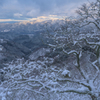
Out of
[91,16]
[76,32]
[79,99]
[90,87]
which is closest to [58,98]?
[79,99]

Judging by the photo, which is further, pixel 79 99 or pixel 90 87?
pixel 79 99

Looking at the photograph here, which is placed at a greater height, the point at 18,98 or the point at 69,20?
the point at 69,20

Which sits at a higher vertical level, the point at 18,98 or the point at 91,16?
the point at 91,16

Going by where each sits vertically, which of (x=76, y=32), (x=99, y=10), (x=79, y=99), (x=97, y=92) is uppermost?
(x=99, y=10)

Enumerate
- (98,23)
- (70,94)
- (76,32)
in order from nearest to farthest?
(98,23) → (76,32) → (70,94)

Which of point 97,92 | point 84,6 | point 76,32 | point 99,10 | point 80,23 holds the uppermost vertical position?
point 84,6

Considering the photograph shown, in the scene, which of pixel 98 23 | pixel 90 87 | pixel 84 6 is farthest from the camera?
pixel 84 6

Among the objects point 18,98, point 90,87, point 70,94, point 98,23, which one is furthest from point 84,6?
point 18,98

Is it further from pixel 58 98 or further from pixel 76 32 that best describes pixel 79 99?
pixel 76 32

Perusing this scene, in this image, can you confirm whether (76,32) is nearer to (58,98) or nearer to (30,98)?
(58,98)
